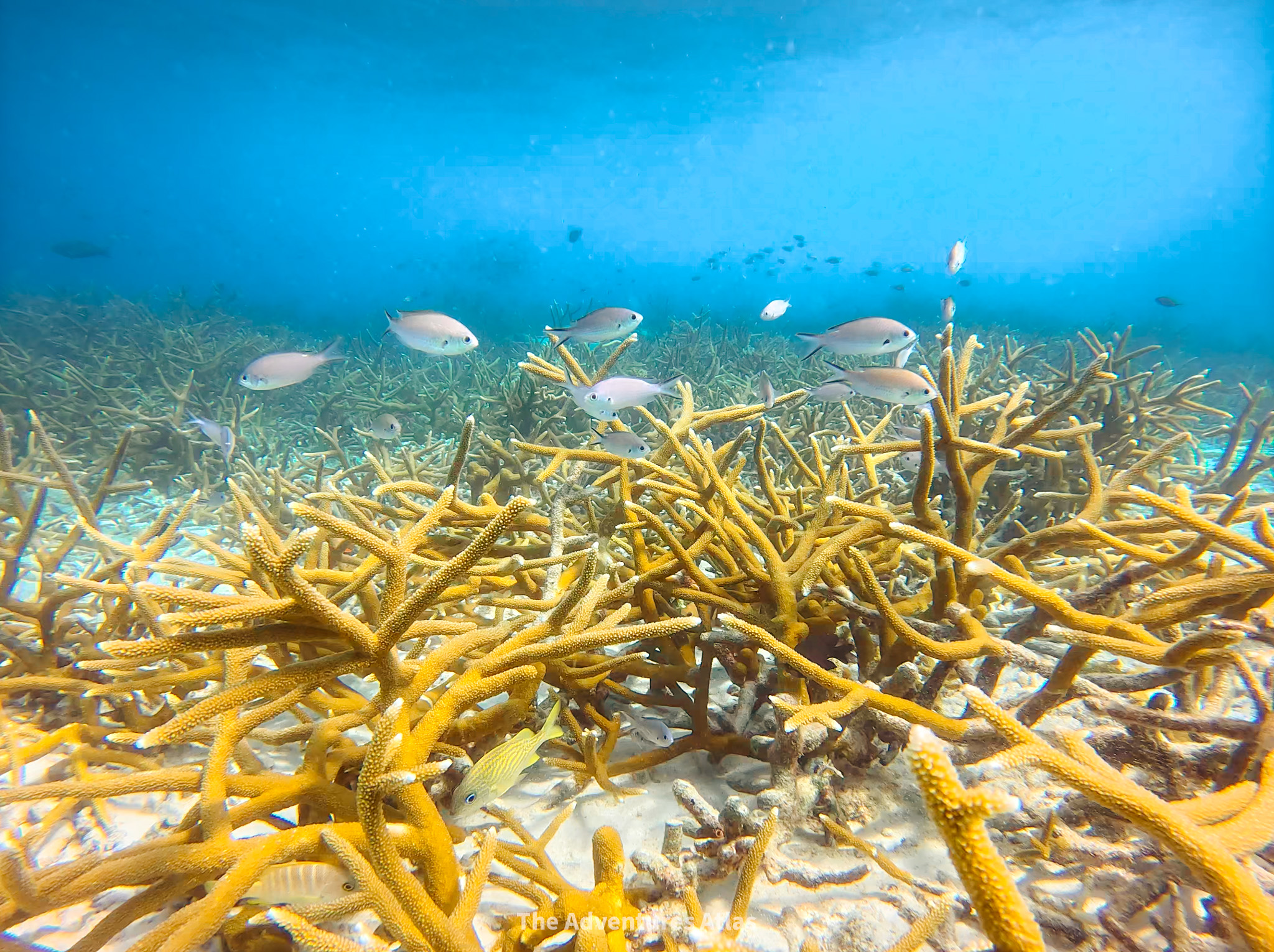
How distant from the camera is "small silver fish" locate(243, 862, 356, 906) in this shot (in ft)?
3.91

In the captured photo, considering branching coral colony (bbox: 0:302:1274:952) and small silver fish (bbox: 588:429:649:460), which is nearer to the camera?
branching coral colony (bbox: 0:302:1274:952)

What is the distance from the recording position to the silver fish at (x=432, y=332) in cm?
392

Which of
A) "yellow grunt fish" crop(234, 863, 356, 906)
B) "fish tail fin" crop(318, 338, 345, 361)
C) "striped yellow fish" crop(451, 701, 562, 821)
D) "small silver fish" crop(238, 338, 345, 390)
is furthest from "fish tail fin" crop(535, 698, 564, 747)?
"fish tail fin" crop(318, 338, 345, 361)

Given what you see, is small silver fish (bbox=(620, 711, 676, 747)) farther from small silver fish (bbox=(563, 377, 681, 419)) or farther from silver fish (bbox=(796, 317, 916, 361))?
silver fish (bbox=(796, 317, 916, 361))

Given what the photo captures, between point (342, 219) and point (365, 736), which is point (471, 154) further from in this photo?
point (365, 736)

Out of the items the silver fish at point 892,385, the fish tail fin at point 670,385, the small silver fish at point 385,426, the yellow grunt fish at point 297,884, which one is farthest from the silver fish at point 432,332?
the yellow grunt fish at point 297,884

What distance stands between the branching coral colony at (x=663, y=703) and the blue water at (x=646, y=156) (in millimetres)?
21730

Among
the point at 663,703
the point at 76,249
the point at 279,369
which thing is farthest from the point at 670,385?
the point at 76,249

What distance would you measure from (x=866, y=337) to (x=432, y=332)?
123 inches

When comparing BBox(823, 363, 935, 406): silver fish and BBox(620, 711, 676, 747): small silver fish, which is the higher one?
BBox(823, 363, 935, 406): silver fish

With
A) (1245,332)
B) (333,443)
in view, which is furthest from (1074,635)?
(1245,332)

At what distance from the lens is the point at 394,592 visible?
1225 millimetres

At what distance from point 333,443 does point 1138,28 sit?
47039 millimetres

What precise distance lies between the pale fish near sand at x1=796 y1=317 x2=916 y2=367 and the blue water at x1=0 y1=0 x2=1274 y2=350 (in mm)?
20394
